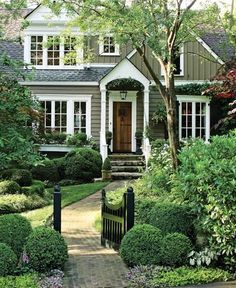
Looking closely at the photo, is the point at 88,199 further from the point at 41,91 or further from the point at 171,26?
the point at 41,91

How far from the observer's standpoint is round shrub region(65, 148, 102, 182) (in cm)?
2014

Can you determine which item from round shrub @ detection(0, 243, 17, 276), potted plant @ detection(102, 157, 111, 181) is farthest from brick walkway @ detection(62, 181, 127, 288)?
potted plant @ detection(102, 157, 111, 181)

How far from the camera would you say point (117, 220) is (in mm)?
9258

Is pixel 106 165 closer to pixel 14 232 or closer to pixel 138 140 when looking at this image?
pixel 138 140

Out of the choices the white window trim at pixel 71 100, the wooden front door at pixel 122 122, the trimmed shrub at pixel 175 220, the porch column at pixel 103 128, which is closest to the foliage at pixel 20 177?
the porch column at pixel 103 128

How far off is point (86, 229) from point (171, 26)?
17.0 feet

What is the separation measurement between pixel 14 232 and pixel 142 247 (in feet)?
6.54

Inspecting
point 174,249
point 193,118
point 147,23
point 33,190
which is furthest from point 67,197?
point 193,118

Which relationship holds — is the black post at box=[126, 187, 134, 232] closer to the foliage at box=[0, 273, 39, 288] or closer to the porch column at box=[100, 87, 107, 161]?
the foliage at box=[0, 273, 39, 288]

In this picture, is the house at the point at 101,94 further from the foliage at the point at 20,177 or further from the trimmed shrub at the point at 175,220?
the trimmed shrub at the point at 175,220

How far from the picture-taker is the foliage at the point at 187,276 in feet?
23.5

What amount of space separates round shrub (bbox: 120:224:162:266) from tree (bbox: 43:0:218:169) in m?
4.34

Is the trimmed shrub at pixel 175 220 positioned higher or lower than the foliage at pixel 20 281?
higher

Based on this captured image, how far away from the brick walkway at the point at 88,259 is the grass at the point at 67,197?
593 millimetres
